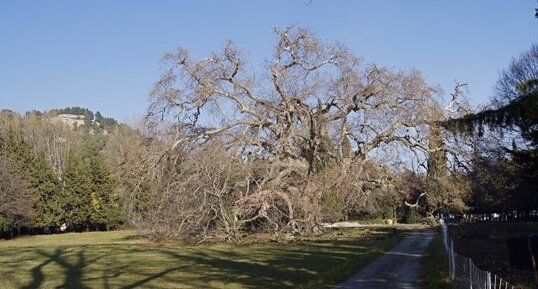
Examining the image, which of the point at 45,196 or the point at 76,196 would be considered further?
the point at 76,196

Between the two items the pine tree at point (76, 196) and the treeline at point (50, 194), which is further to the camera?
the pine tree at point (76, 196)

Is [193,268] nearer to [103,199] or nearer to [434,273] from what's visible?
[434,273]

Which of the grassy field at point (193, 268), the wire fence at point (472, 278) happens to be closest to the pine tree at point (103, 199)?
the grassy field at point (193, 268)

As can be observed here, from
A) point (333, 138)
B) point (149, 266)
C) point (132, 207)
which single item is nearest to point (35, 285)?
point (149, 266)

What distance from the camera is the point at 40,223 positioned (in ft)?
233

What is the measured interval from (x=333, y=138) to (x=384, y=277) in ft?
82.4

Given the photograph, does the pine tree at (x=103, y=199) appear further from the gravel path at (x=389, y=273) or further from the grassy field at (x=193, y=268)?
the gravel path at (x=389, y=273)

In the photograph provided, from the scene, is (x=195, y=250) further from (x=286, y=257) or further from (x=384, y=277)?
(x=384, y=277)

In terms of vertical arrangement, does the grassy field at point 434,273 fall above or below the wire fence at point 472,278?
below

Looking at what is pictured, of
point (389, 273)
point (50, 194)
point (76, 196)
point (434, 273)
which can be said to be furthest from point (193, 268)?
point (50, 194)

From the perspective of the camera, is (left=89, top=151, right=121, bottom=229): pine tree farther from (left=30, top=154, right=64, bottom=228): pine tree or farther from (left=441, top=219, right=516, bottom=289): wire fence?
(left=441, top=219, right=516, bottom=289): wire fence

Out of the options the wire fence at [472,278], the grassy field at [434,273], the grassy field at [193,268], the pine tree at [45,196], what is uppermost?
the pine tree at [45,196]

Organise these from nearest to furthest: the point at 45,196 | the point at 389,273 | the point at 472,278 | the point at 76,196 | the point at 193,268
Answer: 1. the point at 472,278
2. the point at 389,273
3. the point at 193,268
4. the point at 45,196
5. the point at 76,196

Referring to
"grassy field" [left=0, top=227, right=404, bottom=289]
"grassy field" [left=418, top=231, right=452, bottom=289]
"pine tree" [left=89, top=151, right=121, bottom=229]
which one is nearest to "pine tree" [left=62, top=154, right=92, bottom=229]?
"pine tree" [left=89, top=151, right=121, bottom=229]
